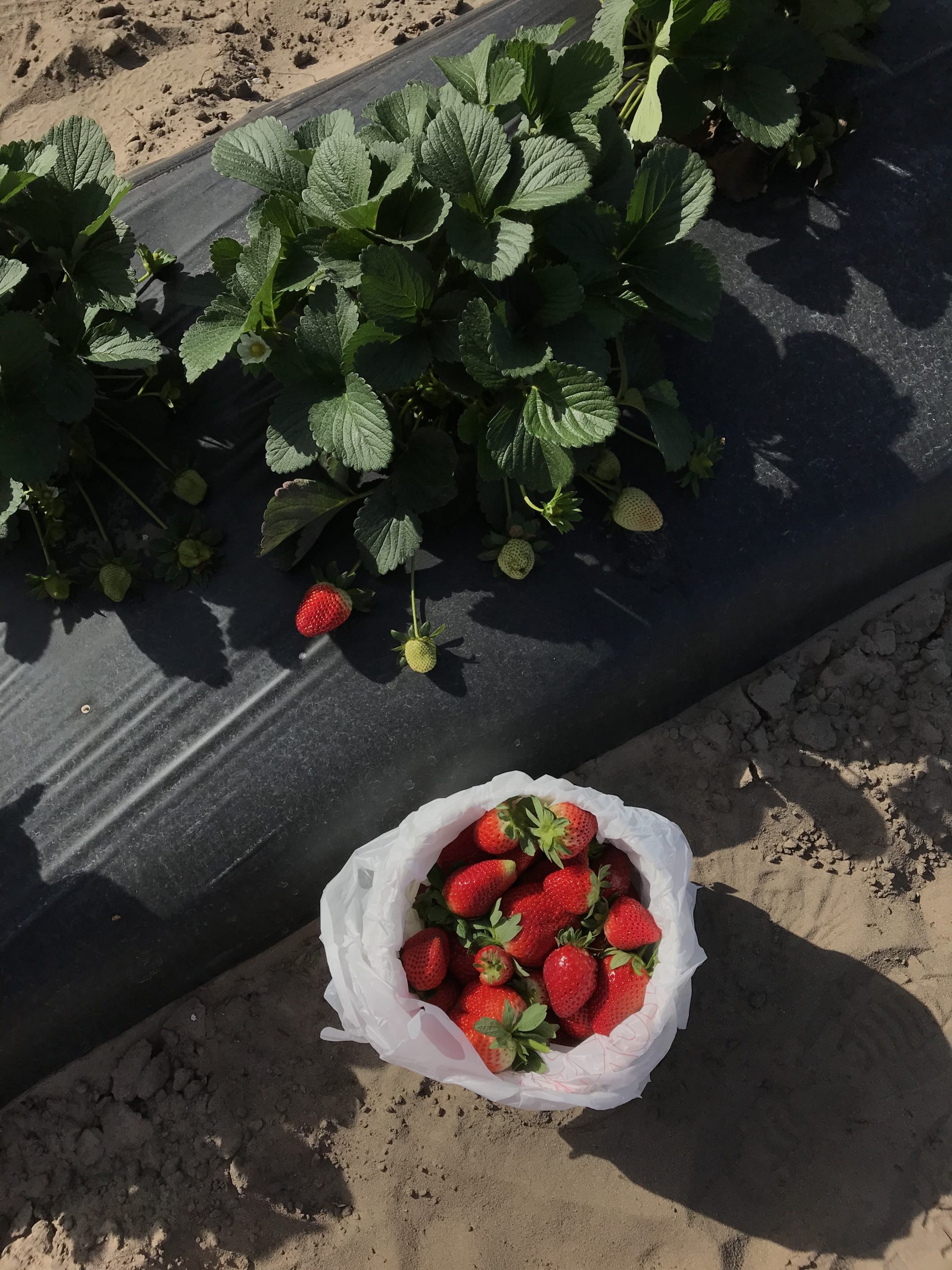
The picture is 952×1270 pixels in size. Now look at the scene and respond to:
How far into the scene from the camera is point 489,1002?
4.40 feet

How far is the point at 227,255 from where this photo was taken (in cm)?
136

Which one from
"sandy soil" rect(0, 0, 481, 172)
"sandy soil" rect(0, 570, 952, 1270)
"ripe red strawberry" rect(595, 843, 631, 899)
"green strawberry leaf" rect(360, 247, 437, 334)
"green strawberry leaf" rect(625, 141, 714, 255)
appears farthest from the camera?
"sandy soil" rect(0, 0, 481, 172)

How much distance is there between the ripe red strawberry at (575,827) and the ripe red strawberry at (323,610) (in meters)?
0.43

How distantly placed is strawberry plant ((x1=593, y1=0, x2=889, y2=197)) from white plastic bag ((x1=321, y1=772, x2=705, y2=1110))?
106 centimetres

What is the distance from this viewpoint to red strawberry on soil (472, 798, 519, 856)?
4.44ft

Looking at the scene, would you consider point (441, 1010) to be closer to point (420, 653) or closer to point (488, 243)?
point (420, 653)

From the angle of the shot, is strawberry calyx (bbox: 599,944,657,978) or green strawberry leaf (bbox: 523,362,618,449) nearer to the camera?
green strawberry leaf (bbox: 523,362,618,449)

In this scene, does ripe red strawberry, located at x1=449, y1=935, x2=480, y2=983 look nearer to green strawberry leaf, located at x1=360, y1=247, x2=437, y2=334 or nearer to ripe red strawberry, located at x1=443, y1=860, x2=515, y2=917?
ripe red strawberry, located at x1=443, y1=860, x2=515, y2=917

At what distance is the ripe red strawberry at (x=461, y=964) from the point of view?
4.59 feet

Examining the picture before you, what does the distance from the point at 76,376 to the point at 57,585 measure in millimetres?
338

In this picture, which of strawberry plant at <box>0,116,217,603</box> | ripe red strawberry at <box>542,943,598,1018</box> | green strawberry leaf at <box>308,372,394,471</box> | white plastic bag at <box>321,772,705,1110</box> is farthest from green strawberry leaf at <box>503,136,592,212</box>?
ripe red strawberry at <box>542,943,598,1018</box>

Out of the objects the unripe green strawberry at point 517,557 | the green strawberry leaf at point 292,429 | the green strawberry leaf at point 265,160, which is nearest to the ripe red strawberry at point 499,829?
the unripe green strawberry at point 517,557

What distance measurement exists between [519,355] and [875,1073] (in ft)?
4.32

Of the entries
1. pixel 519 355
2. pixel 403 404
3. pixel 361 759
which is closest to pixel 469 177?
pixel 519 355
